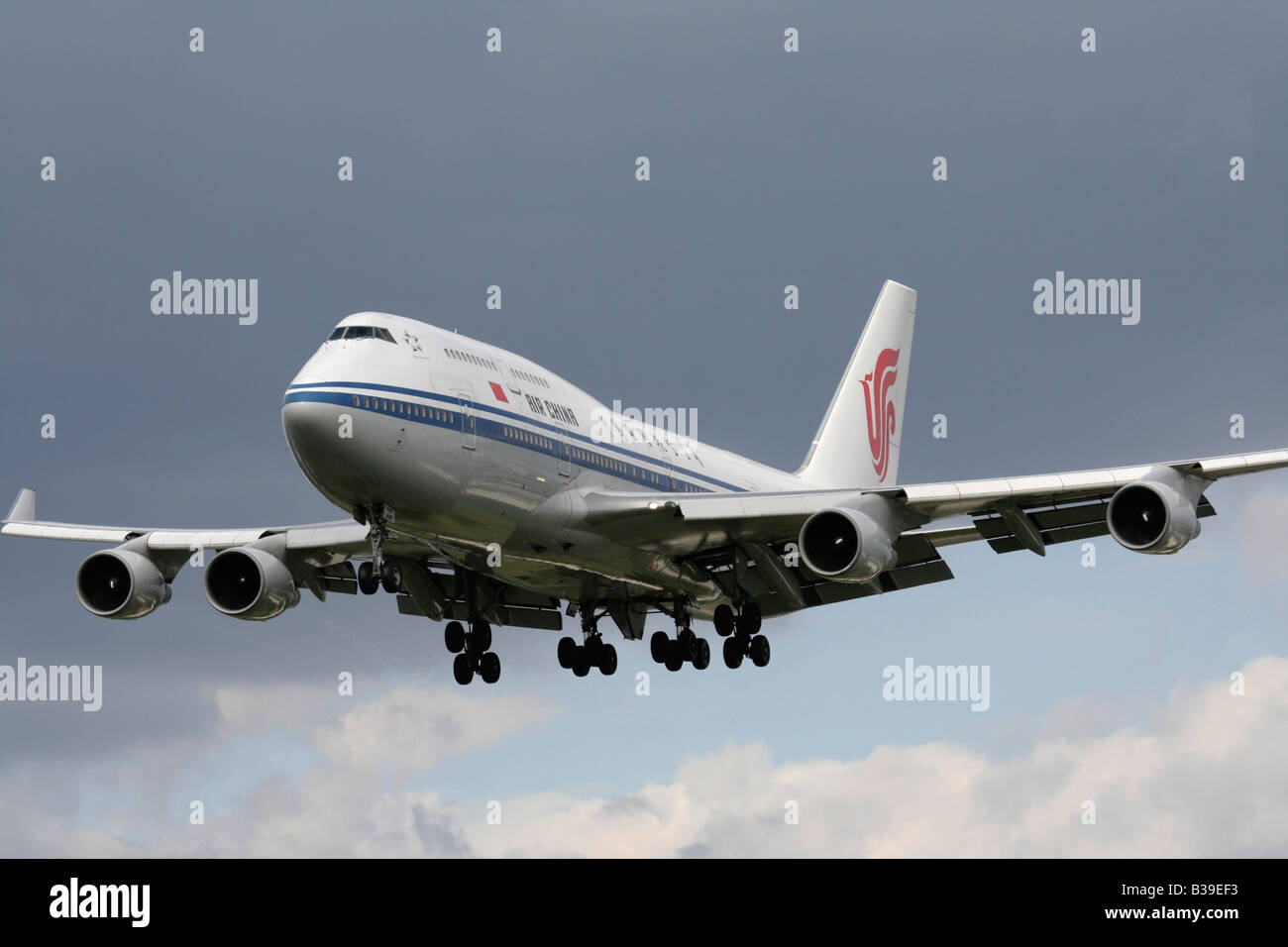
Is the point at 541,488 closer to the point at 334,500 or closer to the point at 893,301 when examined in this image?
the point at 334,500

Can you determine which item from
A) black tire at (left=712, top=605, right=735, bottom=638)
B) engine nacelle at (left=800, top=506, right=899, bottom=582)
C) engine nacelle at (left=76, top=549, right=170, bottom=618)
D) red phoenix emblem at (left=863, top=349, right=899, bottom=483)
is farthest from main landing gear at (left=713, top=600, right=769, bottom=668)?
red phoenix emblem at (left=863, top=349, right=899, bottom=483)

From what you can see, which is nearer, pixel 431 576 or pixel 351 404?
pixel 351 404

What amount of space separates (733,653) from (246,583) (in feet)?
42.1

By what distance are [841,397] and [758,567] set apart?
1750 centimetres

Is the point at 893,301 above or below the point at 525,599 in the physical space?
above

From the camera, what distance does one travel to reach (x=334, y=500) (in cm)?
3784

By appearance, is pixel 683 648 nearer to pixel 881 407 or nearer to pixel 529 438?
pixel 529 438

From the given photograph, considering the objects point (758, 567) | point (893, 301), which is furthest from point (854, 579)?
point (893, 301)

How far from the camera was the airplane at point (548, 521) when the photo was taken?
37375mm

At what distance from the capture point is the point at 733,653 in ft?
155

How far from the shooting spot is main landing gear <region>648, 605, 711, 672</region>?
4853cm

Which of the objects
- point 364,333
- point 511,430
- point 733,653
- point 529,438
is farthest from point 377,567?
point 733,653

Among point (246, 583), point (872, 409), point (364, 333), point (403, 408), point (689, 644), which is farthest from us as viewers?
point (872, 409)

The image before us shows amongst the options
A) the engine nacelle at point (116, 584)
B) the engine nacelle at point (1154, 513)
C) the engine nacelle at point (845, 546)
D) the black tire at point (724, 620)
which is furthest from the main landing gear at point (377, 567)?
the engine nacelle at point (1154, 513)
